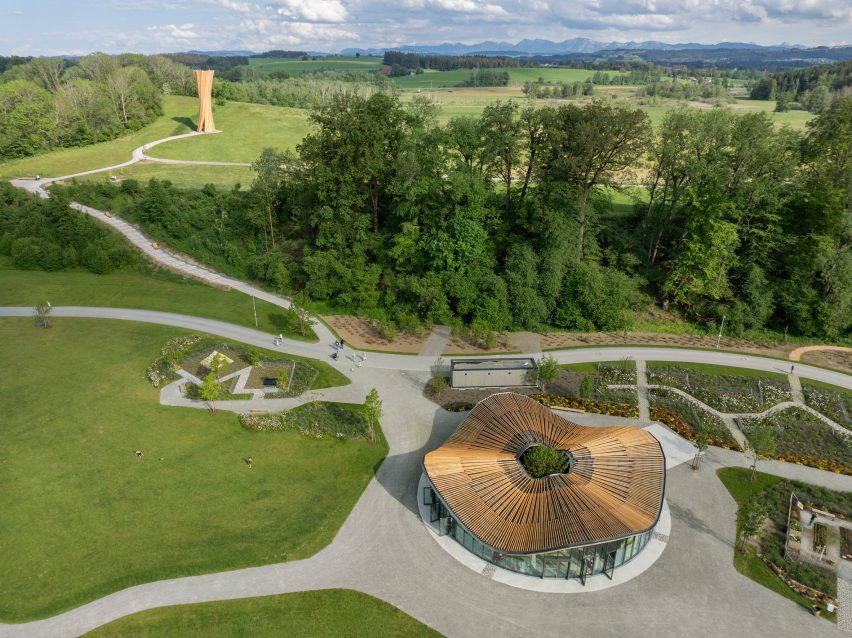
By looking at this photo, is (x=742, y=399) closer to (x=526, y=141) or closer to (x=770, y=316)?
(x=770, y=316)

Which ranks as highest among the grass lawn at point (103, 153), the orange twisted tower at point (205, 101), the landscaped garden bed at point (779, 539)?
the orange twisted tower at point (205, 101)

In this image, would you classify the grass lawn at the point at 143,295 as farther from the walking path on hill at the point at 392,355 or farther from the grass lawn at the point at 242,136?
the grass lawn at the point at 242,136

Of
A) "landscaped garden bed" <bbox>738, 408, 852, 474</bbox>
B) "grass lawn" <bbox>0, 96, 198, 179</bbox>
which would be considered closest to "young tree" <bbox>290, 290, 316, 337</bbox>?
"landscaped garden bed" <bbox>738, 408, 852, 474</bbox>

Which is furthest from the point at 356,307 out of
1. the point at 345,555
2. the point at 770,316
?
the point at 770,316

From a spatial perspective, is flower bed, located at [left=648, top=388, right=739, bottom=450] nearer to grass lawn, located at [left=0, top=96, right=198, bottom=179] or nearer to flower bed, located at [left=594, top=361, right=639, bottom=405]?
flower bed, located at [left=594, top=361, right=639, bottom=405]

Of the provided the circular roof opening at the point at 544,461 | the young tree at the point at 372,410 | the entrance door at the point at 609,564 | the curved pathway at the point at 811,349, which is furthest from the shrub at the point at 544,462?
the curved pathway at the point at 811,349

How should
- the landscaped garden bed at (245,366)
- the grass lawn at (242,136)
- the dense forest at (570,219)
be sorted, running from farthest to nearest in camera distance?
the grass lawn at (242,136) < the dense forest at (570,219) < the landscaped garden bed at (245,366)

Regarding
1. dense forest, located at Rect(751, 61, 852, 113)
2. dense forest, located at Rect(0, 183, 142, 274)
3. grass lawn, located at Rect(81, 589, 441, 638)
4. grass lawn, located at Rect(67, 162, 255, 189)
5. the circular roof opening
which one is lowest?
grass lawn, located at Rect(81, 589, 441, 638)
